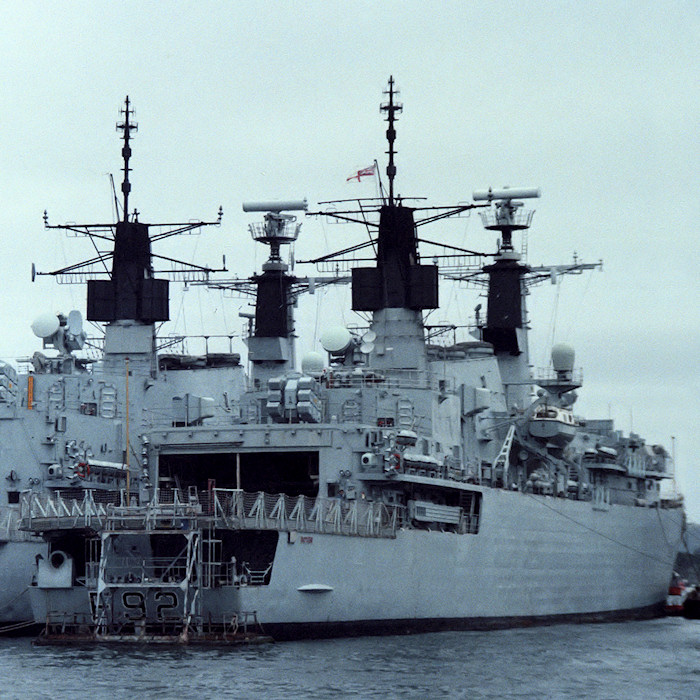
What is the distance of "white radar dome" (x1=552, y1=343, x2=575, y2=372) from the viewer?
199ft

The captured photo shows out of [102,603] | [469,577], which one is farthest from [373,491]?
[102,603]

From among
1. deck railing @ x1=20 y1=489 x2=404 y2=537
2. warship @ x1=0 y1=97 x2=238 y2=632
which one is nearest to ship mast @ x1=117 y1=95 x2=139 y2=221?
warship @ x1=0 y1=97 x2=238 y2=632

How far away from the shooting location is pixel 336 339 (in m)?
54.2

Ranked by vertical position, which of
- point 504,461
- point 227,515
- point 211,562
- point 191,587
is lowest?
point 191,587

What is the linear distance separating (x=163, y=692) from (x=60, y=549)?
11605 millimetres

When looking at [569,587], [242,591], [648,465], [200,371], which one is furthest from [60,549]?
[648,465]

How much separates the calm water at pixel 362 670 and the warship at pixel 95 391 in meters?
5.34

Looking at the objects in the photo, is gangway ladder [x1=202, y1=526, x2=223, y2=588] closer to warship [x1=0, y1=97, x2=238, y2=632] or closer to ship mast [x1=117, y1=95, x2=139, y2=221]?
warship [x1=0, y1=97, x2=238, y2=632]

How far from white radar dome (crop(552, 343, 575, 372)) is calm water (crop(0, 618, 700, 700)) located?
15252 millimetres

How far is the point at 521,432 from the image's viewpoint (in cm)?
5703

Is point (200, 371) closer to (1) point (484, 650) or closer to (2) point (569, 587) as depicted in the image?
(2) point (569, 587)

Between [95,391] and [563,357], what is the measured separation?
54.1 ft

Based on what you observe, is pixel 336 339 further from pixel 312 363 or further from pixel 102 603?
pixel 102 603

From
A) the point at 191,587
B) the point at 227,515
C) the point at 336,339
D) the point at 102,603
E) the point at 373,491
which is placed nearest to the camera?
the point at 191,587
